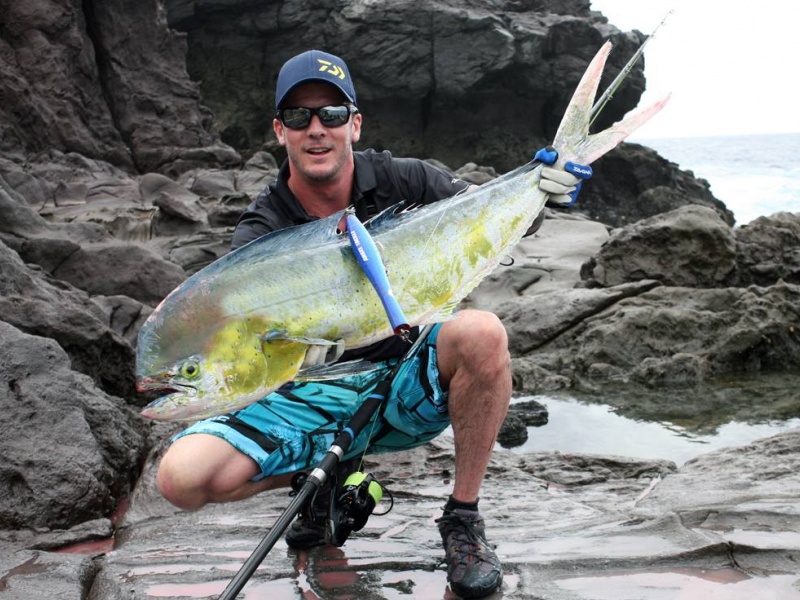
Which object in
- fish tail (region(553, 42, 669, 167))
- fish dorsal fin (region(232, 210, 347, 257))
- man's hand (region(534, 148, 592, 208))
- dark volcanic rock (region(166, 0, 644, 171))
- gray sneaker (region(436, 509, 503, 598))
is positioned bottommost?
gray sneaker (region(436, 509, 503, 598))

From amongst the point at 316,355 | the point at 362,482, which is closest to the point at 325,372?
the point at 316,355

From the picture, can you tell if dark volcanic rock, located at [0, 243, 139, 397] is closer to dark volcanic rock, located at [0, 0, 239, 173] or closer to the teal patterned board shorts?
the teal patterned board shorts

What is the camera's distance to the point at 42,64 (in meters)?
20.0

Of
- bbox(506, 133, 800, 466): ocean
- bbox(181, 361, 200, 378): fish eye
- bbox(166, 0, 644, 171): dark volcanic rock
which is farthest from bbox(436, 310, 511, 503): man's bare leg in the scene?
bbox(166, 0, 644, 171): dark volcanic rock

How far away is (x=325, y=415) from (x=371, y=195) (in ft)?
2.86

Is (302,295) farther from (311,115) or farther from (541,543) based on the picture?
(541,543)

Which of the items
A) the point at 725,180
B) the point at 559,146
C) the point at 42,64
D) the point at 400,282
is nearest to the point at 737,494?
the point at 559,146

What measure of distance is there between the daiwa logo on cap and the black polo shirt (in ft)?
1.06

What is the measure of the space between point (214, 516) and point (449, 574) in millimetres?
1335

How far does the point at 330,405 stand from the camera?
3.02 meters

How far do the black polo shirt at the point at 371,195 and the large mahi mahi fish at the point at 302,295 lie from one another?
0.68m

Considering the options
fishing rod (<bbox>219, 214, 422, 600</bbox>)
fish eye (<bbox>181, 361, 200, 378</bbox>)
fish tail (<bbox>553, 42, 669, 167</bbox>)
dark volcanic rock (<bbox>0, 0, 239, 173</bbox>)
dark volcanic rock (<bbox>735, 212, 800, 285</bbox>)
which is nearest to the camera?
fish eye (<bbox>181, 361, 200, 378</bbox>)

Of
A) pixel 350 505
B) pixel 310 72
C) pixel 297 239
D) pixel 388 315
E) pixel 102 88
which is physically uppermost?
pixel 102 88

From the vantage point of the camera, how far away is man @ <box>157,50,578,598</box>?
282 cm
